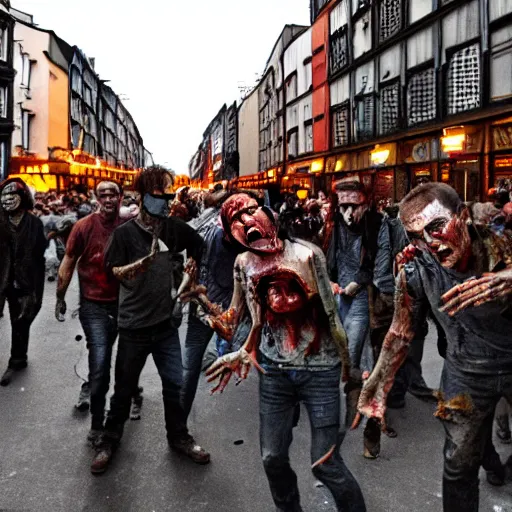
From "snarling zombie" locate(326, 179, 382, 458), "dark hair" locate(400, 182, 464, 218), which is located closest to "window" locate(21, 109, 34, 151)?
"snarling zombie" locate(326, 179, 382, 458)

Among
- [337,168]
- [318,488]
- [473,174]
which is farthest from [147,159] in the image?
[318,488]

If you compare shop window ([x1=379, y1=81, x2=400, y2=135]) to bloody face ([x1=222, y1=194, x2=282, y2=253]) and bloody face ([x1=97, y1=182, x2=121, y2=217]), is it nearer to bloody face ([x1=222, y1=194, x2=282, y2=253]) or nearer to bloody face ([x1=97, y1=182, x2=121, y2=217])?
bloody face ([x1=97, y1=182, x2=121, y2=217])

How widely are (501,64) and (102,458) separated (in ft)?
46.2

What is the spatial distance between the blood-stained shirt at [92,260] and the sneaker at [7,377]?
2.06m

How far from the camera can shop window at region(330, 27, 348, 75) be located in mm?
26527

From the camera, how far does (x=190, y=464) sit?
425cm

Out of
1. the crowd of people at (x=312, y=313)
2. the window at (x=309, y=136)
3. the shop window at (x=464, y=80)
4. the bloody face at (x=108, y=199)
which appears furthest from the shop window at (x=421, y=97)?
the bloody face at (x=108, y=199)

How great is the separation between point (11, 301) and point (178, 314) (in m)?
3.05

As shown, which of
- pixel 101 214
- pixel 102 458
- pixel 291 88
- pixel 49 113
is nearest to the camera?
pixel 102 458

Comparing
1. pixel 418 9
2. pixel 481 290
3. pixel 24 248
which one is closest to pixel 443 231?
pixel 481 290

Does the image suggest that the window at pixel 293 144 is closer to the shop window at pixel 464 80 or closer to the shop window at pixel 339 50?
the shop window at pixel 339 50

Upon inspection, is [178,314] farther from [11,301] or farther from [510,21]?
[510,21]

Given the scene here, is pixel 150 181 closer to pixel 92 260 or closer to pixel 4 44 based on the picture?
pixel 92 260

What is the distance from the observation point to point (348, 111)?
86.6ft
